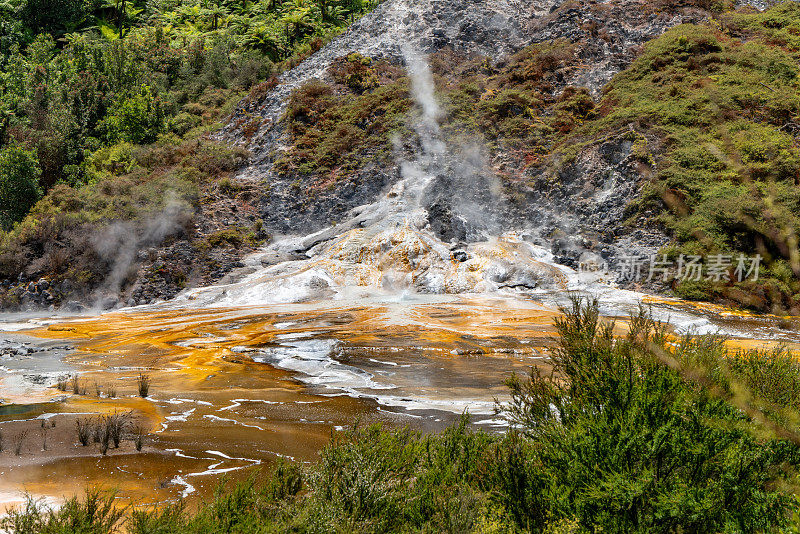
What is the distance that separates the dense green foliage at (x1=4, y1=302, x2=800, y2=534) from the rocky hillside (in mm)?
13585

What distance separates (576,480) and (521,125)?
86.3 feet

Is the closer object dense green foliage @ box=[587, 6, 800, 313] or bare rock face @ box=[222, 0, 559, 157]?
dense green foliage @ box=[587, 6, 800, 313]

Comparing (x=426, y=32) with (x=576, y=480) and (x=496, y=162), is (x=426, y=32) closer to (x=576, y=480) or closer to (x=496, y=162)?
(x=496, y=162)

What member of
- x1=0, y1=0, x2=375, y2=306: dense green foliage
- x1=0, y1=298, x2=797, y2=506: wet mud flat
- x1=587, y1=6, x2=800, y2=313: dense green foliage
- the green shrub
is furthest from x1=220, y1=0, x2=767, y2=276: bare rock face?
the green shrub

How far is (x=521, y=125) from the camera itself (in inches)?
1094

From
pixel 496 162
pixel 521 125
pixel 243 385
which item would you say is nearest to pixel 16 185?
pixel 243 385

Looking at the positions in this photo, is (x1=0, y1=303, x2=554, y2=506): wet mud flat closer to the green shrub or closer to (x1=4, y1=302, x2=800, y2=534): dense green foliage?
(x1=4, y1=302, x2=800, y2=534): dense green foliage

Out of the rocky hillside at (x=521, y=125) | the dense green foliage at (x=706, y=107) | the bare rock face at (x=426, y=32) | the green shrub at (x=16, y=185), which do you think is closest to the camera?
the dense green foliage at (x=706, y=107)

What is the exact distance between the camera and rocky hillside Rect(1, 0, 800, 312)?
20.4 m

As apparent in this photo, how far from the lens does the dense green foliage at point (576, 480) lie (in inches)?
127

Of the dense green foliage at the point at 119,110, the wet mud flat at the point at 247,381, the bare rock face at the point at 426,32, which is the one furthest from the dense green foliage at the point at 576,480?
→ the bare rock face at the point at 426,32

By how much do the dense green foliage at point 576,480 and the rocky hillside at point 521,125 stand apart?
535 inches

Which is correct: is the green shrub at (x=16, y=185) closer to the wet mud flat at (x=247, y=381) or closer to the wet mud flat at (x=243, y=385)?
the wet mud flat at (x=247, y=381)

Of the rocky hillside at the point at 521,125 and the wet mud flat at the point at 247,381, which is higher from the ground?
the rocky hillside at the point at 521,125
